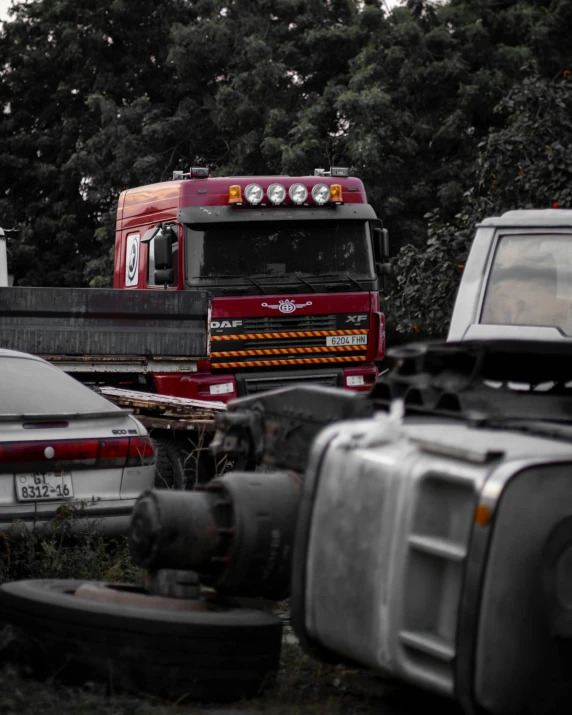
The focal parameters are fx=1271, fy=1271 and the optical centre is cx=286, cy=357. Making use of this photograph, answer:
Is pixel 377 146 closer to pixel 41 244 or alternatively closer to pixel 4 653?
pixel 41 244

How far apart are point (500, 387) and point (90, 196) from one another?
27.3m

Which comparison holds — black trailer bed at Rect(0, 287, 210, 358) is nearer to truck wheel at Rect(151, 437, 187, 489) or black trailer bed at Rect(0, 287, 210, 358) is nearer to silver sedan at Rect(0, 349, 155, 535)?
truck wheel at Rect(151, 437, 187, 489)

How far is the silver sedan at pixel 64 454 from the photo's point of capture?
6559mm

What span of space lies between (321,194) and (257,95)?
14.3 metres

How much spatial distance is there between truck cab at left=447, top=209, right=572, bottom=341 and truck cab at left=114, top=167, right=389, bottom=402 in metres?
4.94

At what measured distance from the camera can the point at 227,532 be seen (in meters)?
4.65

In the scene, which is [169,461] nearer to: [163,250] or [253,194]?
[163,250]

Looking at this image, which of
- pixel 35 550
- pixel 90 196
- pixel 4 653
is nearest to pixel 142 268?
pixel 35 550

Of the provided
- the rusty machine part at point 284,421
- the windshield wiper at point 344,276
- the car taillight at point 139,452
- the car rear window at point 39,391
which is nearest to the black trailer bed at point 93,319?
the windshield wiper at point 344,276

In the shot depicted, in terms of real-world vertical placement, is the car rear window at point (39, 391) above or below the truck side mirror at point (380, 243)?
below

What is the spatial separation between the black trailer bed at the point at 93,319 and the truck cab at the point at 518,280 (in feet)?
14.3

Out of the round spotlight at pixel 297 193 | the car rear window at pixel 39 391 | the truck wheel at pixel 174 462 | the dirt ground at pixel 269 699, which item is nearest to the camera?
the dirt ground at pixel 269 699

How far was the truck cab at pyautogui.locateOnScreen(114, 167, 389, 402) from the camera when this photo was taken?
515 inches

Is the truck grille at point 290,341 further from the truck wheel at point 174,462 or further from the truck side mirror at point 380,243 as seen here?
the truck wheel at point 174,462
